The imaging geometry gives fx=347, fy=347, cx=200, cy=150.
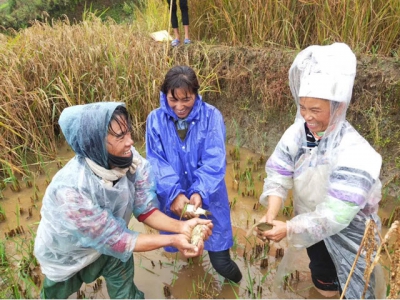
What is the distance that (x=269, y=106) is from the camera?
156 inches

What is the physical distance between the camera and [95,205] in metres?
1.65

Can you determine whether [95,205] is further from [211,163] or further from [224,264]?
[224,264]

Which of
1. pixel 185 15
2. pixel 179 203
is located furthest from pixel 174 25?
pixel 179 203

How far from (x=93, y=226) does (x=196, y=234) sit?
516 millimetres

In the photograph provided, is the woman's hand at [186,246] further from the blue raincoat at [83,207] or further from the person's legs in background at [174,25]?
the person's legs in background at [174,25]

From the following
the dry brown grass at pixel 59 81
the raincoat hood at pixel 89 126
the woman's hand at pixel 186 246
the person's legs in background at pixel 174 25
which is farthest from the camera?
the person's legs in background at pixel 174 25

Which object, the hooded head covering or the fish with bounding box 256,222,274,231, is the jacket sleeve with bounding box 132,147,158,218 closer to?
the fish with bounding box 256,222,274,231

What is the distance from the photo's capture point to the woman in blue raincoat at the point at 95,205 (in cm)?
157

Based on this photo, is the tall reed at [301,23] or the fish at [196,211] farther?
the tall reed at [301,23]

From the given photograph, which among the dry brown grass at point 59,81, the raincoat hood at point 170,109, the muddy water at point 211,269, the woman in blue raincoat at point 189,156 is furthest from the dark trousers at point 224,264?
the dry brown grass at point 59,81

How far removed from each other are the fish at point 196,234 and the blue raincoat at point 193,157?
0.32 m

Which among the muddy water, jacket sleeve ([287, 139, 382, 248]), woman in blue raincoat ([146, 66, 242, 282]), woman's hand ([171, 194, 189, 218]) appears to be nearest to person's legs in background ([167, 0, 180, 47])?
the muddy water

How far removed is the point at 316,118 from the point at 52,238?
4.71ft

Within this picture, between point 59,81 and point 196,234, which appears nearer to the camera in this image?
point 196,234
